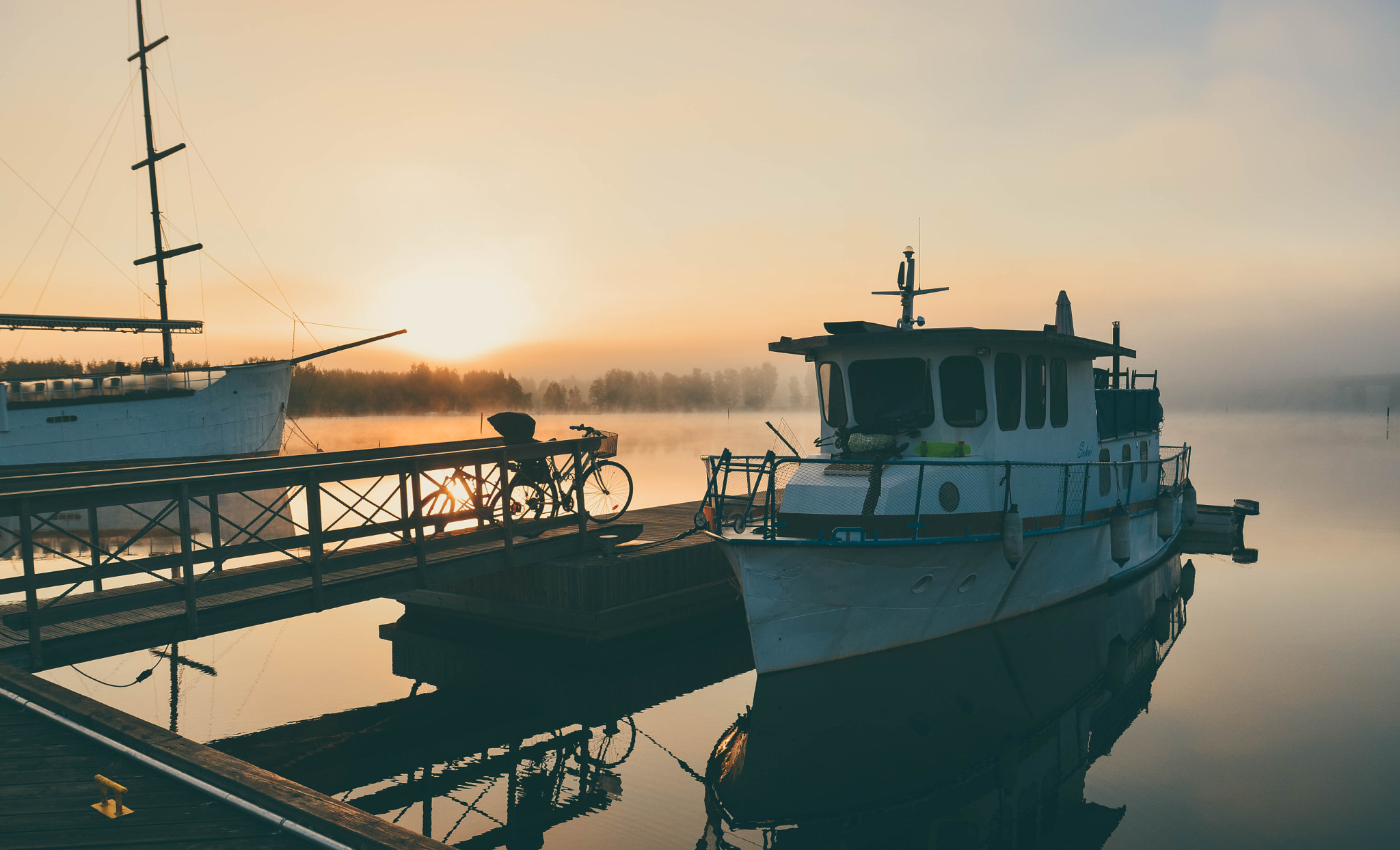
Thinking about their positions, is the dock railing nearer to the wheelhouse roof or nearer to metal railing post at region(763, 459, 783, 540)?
metal railing post at region(763, 459, 783, 540)

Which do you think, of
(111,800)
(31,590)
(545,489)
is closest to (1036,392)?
(545,489)

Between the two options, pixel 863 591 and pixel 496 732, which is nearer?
pixel 496 732

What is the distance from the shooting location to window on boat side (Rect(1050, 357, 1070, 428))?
1272cm

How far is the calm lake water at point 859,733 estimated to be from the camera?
758cm

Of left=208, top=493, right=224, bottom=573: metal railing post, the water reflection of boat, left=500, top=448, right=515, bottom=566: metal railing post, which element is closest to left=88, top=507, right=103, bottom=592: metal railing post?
left=208, top=493, right=224, bottom=573: metal railing post

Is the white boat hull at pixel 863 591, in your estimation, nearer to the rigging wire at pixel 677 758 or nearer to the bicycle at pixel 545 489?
the rigging wire at pixel 677 758

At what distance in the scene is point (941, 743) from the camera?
927 cm

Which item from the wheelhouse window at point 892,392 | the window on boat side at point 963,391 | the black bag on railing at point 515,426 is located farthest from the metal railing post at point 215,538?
the window on boat side at point 963,391

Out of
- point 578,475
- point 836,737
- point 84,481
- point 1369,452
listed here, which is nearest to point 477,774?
point 836,737

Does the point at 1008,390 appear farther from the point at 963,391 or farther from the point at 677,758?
the point at 677,758

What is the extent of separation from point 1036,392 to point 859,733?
6.13 meters

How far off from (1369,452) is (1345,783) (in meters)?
→ 74.0

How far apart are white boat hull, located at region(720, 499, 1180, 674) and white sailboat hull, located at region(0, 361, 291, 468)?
94.3 feet

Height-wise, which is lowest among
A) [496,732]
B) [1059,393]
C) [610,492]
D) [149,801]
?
[496,732]
